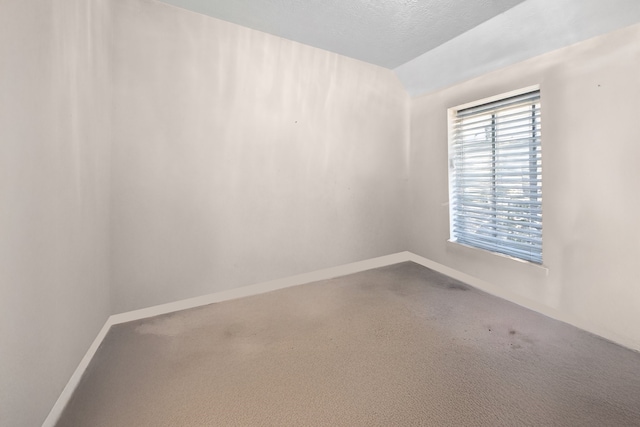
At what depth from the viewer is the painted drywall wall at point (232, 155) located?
78.7 inches

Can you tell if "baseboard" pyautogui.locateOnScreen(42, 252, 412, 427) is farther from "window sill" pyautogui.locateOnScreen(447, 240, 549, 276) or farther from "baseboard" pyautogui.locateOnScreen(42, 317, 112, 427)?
"window sill" pyautogui.locateOnScreen(447, 240, 549, 276)

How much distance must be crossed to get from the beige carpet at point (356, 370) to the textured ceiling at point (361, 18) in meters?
2.35

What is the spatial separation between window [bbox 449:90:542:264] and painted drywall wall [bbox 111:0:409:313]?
0.84 metres

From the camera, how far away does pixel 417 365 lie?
1.44 metres

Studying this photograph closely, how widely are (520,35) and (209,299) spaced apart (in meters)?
3.33

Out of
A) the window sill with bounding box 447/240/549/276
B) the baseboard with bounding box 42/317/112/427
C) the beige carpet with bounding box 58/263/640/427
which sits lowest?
the beige carpet with bounding box 58/263/640/427

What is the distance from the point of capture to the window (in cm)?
226

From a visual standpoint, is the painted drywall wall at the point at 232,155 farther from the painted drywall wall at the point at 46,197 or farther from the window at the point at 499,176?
the window at the point at 499,176

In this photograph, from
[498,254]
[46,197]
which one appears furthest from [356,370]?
[498,254]

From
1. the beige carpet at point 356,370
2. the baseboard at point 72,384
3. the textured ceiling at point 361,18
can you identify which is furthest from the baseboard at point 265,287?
the textured ceiling at point 361,18

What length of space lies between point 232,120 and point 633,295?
315 centimetres

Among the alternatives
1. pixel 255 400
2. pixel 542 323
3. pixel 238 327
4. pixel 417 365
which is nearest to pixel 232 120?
pixel 238 327

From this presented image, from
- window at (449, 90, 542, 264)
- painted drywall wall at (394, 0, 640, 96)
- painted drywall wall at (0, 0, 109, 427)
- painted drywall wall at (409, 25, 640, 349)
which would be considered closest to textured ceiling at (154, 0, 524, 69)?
painted drywall wall at (394, 0, 640, 96)

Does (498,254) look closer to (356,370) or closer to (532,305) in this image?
(532,305)
